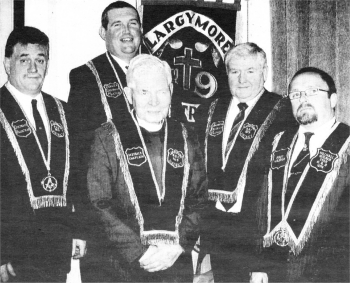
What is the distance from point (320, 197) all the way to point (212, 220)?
564mm

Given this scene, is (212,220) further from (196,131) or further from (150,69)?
(150,69)

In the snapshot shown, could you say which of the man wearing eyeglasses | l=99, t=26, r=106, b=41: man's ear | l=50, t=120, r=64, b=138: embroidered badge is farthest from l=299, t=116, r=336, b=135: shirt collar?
l=50, t=120, r=64, b=138: embroidered badge

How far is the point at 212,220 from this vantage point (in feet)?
11.0

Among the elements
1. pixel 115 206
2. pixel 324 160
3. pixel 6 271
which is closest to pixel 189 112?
pixel 115 206

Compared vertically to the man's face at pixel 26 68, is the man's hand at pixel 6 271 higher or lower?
lower

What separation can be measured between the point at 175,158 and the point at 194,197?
0.74 ft

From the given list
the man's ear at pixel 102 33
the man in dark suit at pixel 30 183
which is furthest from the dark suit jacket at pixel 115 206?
the man's ear at pixel 102 33

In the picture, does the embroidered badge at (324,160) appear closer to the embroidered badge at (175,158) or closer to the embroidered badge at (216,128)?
the embroidered badge at (216,128)

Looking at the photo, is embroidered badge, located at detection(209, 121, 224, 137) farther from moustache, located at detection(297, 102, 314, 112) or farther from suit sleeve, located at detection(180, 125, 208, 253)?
moustache, located at detection(297, 102, 314, 112)

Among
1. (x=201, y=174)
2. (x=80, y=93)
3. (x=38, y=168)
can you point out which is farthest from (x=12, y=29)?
(x=201, y=174)

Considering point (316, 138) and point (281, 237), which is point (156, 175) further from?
point (316, 138)

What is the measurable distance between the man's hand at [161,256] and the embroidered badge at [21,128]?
861mm

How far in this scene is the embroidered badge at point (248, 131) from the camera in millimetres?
3396

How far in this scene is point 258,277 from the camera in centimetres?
333
